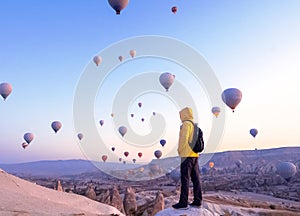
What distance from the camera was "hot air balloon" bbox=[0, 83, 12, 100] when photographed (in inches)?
1238

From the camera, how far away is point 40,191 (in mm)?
9977

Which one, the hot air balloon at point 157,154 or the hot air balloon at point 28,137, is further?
the hot air balloon at point 157,154

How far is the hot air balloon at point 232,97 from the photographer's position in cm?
2780

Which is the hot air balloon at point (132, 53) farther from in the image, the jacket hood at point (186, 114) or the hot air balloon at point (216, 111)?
the jacket hood at point (186, 114)

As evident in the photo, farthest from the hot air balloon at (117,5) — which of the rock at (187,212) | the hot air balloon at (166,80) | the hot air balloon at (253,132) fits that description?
the hot air balloon at (253,132)

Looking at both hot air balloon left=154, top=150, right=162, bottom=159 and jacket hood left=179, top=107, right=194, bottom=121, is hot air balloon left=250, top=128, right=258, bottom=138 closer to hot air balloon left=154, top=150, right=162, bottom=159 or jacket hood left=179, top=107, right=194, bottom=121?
hot air balloon left=154, top=150, right=162, bottom=159

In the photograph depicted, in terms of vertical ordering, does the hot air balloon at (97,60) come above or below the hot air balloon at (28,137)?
above

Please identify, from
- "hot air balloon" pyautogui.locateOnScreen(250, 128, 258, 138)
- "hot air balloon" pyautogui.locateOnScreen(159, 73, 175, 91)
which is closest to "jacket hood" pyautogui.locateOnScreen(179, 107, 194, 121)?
"hot air balloon" pyautogui.locateOnScreen(159, 73, 175, 91)

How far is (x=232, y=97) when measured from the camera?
2781cm

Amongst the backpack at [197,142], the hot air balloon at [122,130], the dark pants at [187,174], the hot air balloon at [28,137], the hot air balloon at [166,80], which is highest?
the hot air balloon at [166,80]

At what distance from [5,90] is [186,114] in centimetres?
2842

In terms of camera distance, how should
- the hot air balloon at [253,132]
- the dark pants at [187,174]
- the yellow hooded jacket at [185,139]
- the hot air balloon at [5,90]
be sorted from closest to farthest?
1. the yellow hooded jacket at [185,139]
2. the dark pants at [187,174]
3. the hot air balloon at [5,90]
4. the hot air balloon at [253,132]

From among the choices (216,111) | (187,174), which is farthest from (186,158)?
(216,111)

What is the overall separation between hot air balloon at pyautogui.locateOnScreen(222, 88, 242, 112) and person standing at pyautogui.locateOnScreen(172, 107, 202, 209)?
2169 centimetres
